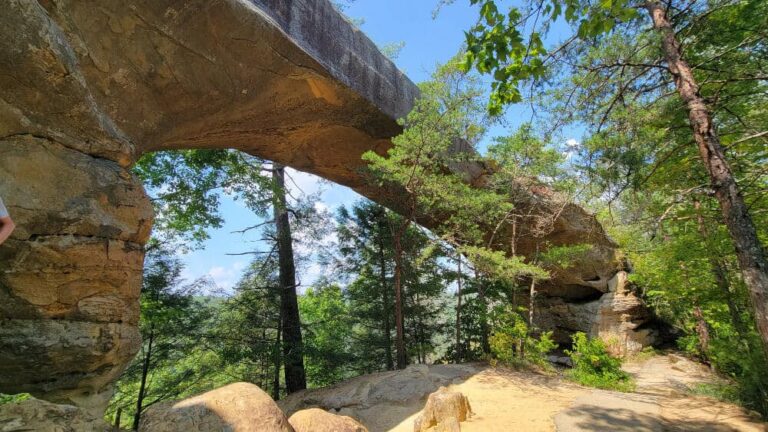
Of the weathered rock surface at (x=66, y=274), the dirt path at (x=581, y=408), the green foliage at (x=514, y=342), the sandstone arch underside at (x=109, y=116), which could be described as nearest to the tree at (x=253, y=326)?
the sandstone arch underside at (x=109, y=116)

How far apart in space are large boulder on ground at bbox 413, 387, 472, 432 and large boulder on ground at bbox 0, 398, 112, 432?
167 inches

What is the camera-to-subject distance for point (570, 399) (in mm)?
6715

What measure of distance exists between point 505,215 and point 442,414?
6.43 metres

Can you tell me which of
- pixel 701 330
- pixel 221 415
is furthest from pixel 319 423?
pixel 701 330

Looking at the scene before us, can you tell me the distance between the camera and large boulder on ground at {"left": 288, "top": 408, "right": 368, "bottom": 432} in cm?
430

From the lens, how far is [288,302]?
34.8ft

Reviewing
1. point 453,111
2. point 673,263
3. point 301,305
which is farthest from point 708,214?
point 301,305

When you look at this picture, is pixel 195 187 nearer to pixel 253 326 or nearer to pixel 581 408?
pixel 253 326

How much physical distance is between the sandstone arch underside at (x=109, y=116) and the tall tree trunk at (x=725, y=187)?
5276mm

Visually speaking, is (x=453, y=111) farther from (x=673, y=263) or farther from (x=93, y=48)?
(x=93, y=48)

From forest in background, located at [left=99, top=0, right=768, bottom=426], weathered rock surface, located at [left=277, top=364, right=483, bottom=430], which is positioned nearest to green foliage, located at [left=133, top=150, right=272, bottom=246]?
forest in background, located at [left=99, top=0, right=768, bottom=426]

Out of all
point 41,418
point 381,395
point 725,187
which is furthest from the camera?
point 381,395

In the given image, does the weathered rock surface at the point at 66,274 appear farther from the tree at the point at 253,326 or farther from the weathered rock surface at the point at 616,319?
the weathered rock surface at the point at 616,319

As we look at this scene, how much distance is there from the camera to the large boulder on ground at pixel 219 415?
347 cm
